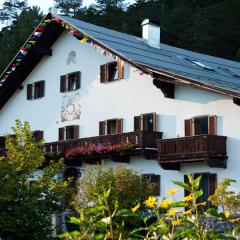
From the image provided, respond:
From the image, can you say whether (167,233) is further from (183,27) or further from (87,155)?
(183,27)

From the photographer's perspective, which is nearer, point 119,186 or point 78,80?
point 119,186

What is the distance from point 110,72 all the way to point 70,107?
315 centimetres

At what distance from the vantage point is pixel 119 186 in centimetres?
1823

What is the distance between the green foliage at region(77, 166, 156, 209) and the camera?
18.1 meters

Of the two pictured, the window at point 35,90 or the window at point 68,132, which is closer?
the window at point 68,132

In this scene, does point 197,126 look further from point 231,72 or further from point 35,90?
point 35,90

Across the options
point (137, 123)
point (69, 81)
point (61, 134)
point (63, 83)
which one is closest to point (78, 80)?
point (69, 81)

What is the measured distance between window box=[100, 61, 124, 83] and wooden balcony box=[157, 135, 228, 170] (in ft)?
17.2

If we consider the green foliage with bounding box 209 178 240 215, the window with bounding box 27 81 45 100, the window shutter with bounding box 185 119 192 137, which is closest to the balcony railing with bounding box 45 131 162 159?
the window shutter with bounding box 185 119 192 137

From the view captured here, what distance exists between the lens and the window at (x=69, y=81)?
2940 cm

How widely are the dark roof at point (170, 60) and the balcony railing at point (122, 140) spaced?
2625mm

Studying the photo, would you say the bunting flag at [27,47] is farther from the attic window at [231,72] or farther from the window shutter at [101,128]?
the attic window at [231,72]

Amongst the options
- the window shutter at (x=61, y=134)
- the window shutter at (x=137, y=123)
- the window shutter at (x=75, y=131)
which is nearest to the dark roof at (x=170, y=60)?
the window shutter at (x=137, y=123)

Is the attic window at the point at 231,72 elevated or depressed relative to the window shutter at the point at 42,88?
elevated
